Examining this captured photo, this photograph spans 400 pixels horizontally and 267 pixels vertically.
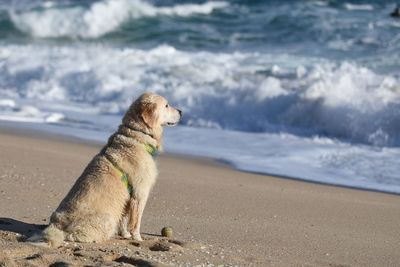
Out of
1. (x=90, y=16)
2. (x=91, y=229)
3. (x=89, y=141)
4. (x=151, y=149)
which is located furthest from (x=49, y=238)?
(x=90, y=16)

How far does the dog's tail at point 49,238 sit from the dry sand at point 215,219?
0.08 metres

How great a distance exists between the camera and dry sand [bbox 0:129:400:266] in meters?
5.54

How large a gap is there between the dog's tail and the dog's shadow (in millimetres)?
326

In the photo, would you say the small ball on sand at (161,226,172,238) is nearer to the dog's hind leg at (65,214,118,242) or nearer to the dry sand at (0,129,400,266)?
the dry sand at (0,129,400,266)

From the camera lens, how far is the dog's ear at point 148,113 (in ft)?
20.5

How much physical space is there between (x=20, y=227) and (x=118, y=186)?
89cm

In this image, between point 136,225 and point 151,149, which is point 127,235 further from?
point 151,149

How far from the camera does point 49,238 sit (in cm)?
555

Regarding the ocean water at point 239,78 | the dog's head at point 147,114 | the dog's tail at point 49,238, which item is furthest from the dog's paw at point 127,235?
the ocean water at point 239,78

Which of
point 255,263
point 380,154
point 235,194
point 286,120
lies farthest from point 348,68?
point 255,263

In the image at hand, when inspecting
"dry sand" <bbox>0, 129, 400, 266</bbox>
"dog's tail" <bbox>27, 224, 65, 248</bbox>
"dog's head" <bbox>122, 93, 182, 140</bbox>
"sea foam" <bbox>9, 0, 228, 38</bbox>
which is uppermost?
"sea foam" <bbox>9, 0, 228, 38</bbox>

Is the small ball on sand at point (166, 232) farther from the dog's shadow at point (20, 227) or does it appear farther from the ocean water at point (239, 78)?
the ocean water at point (239, 78)

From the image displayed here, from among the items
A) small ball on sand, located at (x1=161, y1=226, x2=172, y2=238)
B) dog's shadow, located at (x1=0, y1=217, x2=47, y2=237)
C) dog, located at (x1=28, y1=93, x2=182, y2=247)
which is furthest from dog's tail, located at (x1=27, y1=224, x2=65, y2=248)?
small ball on sand, located at (x1=161, y1=226, x2=172, y2=238)

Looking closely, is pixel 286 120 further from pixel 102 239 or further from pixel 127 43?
pixel 127 43
